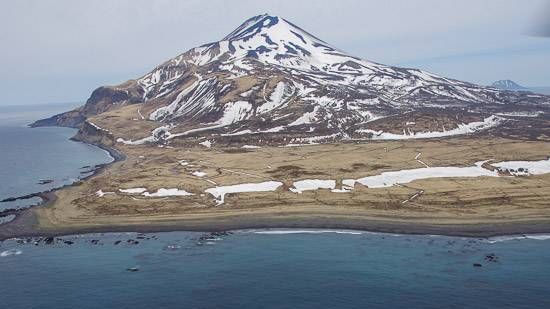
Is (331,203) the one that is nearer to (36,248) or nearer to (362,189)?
(362,189)

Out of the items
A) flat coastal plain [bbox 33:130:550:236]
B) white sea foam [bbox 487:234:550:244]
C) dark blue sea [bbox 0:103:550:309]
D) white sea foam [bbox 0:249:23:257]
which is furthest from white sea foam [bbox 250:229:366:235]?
white sea foam [bbox 0:249:23:257]

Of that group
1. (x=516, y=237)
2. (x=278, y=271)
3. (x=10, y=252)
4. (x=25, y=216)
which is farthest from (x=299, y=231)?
(x=25, y=216)

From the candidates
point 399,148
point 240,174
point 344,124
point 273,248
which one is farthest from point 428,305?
point 344,124

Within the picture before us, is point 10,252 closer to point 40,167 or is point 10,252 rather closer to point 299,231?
point 299,231

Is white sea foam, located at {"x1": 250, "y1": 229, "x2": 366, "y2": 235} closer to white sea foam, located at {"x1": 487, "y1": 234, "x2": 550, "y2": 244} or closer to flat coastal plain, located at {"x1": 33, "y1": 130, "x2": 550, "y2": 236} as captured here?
flat coastal plain, located at {"x1": 33, "y1": 130, "x2": 550, "y2": 236}

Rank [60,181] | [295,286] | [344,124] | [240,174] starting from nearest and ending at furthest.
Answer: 1. [295,286]
2. [240,174]
3. [60,181]
4. [344,124]

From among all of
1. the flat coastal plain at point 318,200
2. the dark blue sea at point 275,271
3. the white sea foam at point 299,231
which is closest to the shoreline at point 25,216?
the flat coastal plain at point 318,200
